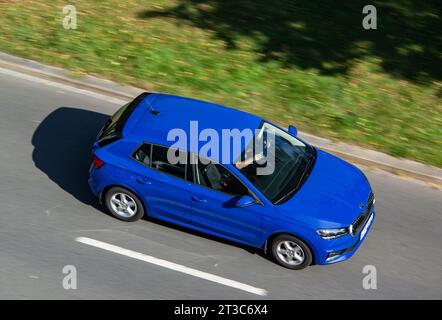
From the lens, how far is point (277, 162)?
10.0 m

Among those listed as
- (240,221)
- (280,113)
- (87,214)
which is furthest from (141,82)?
(240,221)

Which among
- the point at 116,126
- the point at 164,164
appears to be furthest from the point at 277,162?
the point at 116,126

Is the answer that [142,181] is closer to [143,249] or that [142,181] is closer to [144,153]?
[144,153]

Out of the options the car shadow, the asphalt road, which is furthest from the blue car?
the car shadow

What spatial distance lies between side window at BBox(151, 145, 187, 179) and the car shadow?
1065 millimetres

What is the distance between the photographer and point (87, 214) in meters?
10.5

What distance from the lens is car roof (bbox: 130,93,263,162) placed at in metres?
9.89

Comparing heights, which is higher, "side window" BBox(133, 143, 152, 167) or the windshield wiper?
"side window" BBox(133, 143, 152, 167)

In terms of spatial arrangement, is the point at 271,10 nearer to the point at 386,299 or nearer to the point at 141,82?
the point at 141,82

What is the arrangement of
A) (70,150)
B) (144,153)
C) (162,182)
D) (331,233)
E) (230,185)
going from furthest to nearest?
(70,150), (144,153), (162,182), (230,185), (331,233)

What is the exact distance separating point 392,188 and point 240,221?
11.3 ft

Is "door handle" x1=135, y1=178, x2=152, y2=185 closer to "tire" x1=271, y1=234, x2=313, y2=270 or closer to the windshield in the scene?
the windshield

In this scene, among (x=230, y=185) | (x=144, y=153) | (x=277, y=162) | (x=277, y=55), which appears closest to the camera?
(x=230, y=185)

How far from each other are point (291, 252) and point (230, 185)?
1319 mm
